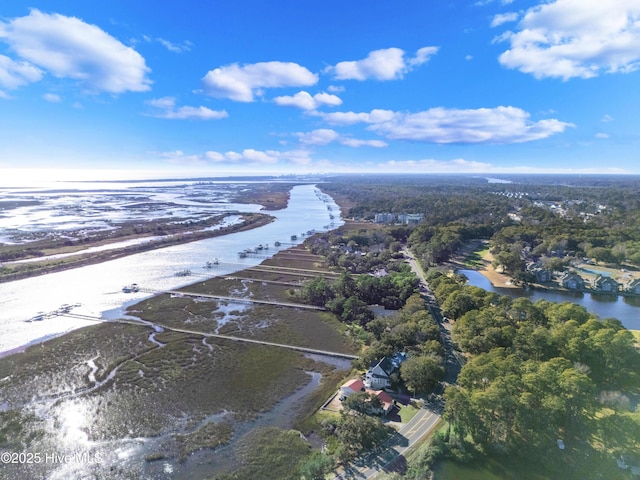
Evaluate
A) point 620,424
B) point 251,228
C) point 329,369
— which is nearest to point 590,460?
point 620,424

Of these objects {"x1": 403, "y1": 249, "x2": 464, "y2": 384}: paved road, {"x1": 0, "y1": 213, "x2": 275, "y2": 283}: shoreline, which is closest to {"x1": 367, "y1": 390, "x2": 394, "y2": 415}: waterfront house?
{"x1": 403, "y1": 249, "x2": 464, "y2": 384}: paved road

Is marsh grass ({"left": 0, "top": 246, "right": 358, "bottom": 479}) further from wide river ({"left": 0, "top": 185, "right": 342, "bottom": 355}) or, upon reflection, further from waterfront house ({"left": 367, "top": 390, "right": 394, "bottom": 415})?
waterfront house ({"left": 367, "top": 390, "right": 394, "bottom": 415})

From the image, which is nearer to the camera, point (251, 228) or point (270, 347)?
point (270, 347)

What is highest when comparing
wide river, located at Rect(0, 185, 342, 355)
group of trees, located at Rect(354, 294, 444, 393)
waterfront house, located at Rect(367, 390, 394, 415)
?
group of trees, located at Rect(354, 294, 444, 393)

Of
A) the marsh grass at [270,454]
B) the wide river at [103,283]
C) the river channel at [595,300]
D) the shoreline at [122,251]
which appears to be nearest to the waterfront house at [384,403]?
the marsh grass at [270,454]

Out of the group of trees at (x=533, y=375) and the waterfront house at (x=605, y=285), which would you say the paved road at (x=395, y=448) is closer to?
the group of trees at (x=533, y=375)

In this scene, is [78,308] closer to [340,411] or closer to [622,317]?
[340,411]
